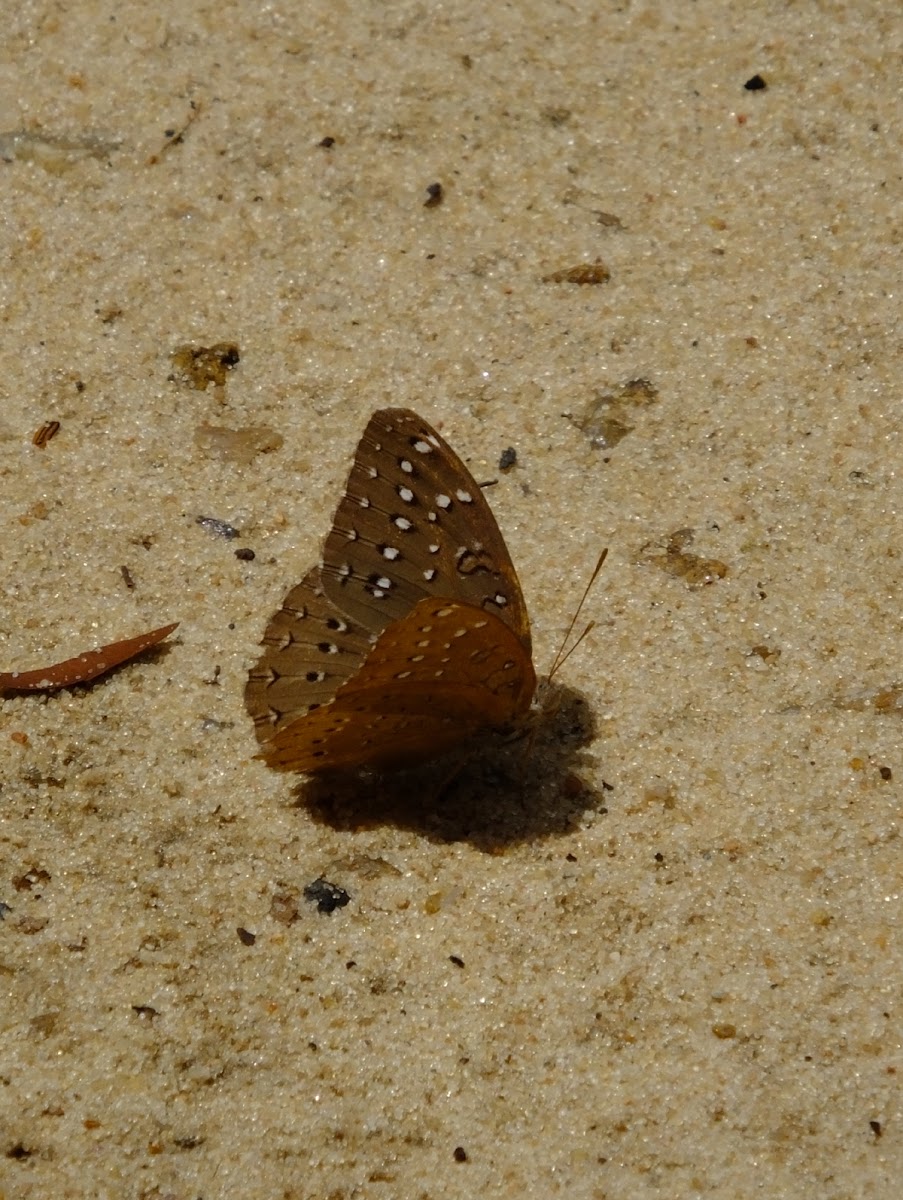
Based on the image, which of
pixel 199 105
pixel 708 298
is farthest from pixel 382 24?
pixel 708 298

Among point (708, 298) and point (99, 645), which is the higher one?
point (708, 298)

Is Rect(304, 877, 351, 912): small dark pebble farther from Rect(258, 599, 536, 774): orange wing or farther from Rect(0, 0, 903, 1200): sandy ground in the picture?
Rect(258, 599, 536, 774): orange wing

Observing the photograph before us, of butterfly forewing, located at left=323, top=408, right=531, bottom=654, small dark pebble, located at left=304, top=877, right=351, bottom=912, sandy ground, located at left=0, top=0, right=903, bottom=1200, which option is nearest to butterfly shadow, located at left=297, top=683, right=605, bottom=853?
sandy ground, located at left=0, top=0, right=903, bottom=1200

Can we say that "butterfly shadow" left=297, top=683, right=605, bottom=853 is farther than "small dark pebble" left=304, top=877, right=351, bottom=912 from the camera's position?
Yes

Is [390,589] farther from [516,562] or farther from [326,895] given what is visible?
[326,895]

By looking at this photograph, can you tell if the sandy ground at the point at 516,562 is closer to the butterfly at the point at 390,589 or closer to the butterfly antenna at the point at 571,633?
the butterfly antenna at the point at 571,633

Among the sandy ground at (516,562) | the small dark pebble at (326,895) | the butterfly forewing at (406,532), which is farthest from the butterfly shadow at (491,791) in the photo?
the butterfly forewing at (406,532)

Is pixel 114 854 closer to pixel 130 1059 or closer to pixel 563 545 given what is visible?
pixel 130 1059
